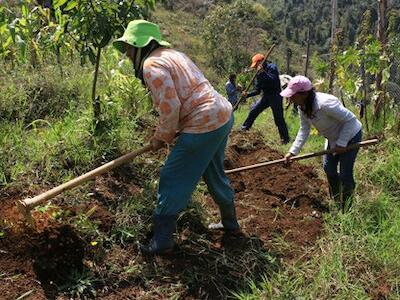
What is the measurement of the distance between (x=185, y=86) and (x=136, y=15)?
128cm

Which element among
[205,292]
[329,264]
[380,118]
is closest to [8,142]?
[205,292]

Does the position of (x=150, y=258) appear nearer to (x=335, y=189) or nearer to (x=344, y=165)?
(x=344, y=165)

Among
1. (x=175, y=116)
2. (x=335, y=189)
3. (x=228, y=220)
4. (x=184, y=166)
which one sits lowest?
(x=335, y=189)

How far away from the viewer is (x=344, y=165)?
A: 4137 millimetres

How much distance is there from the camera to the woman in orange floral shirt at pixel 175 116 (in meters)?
2.96

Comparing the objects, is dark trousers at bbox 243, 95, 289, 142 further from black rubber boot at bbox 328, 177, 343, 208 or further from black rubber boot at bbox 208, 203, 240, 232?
black rubber boot at bbox 208, 203, 240, 232

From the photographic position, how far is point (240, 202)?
14.2ft

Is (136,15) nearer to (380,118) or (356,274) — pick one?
(356,274)

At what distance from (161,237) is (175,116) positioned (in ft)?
2.74

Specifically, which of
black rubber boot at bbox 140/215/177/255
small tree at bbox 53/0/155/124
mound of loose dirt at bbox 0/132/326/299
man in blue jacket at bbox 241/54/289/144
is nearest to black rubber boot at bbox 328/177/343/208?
mound of loose dirt at bbox 0/132/326/299

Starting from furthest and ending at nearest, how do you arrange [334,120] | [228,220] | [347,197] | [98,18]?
1. [347,197]
2. [334,120]
3. [98,18]
4. [228,220]

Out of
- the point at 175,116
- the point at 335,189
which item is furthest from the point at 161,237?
the point at 335,189

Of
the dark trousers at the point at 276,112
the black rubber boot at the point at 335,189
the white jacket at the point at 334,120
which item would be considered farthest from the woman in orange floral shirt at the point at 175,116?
the dark trousers at the point at 276,112

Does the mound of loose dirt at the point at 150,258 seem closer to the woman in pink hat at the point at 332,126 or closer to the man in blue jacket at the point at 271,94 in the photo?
the woman in pink hat at the point at 332,126
